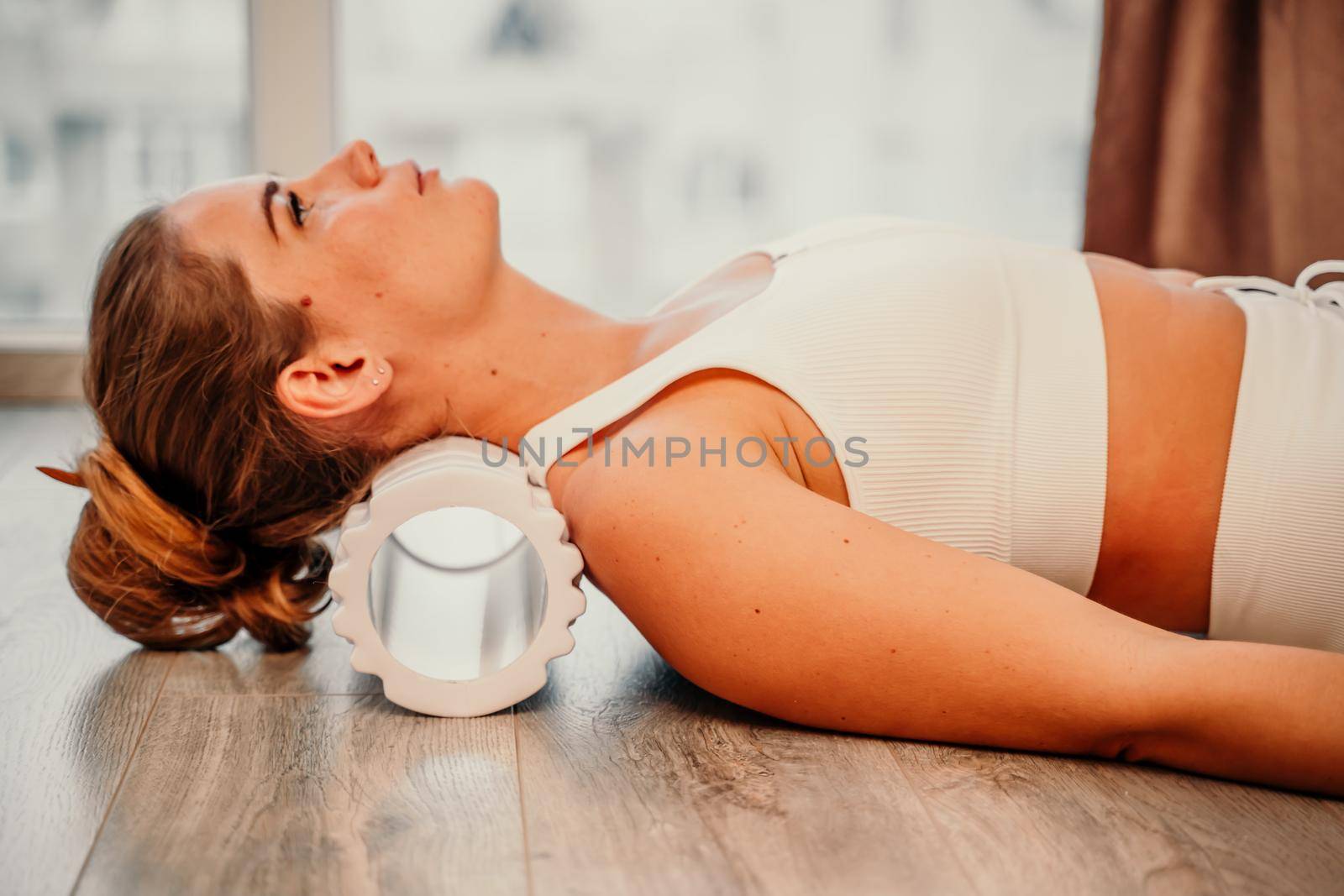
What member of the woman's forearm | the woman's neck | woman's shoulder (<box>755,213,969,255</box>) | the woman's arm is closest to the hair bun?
the woman's neck

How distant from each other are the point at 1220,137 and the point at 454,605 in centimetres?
161

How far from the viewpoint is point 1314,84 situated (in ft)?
6.71

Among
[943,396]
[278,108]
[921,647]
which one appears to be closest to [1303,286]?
[943,396]

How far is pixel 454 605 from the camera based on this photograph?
1.42 m

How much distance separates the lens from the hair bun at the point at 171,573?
133 cm

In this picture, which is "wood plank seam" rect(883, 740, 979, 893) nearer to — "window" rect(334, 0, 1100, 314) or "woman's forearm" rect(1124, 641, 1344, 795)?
"woman's forearm" rect(1124, 641, 1344, 795)

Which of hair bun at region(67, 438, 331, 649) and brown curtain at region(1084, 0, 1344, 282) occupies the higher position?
brown curtain at region(1084, 0, 1344, 282)

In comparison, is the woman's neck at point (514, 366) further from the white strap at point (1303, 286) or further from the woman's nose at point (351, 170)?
the white strap at point (1303, 286)

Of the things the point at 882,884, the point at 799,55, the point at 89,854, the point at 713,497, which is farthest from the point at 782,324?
the point at 799,55

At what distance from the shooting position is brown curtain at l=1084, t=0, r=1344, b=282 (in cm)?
204

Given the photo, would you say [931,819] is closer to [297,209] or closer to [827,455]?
[827,455]

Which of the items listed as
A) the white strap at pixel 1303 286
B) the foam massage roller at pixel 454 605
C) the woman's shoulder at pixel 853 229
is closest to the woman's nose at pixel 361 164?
the foam massage roller at pixel 454 605

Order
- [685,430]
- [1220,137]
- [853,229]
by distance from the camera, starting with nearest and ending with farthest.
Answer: [685,430] < [853,229] < [1220,137]

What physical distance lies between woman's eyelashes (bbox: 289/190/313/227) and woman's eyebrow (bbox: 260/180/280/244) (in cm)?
2
